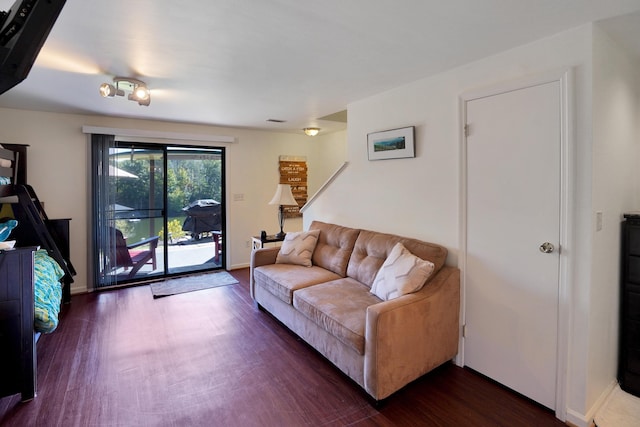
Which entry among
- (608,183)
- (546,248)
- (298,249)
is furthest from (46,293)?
(608,183)

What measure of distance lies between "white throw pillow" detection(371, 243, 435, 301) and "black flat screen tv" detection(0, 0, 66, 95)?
2185 millimetres

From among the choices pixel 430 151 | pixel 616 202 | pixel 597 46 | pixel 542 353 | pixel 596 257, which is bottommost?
pixel 542 353

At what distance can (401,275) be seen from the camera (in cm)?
229

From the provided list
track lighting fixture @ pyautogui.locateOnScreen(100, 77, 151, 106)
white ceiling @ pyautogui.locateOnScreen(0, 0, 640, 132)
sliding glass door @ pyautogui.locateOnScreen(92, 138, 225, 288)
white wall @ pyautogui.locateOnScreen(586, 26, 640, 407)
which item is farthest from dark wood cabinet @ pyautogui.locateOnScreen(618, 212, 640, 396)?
sliding glass door @ pyautogui.locateOnScreen(92, 138, 225, 288)

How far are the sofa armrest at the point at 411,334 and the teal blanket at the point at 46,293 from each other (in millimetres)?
2246

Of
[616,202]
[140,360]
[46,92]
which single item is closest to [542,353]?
[616,202]

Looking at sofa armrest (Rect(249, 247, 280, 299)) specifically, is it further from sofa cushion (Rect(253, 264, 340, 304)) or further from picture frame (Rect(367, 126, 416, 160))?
picture frame (Rect(367, 126, 416, 160))

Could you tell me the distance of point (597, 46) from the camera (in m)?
1.81

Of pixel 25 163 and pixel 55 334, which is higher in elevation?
pixel 25 163

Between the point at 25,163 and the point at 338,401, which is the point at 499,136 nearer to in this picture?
the point at 338,401

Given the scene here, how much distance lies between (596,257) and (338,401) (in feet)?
5.79

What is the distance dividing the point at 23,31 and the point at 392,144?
2.54 meters

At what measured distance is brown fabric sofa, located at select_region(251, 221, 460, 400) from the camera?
195 centimetres

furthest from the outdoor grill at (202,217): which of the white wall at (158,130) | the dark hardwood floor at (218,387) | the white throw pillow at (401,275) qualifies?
the white throw pillow at (401,275)
